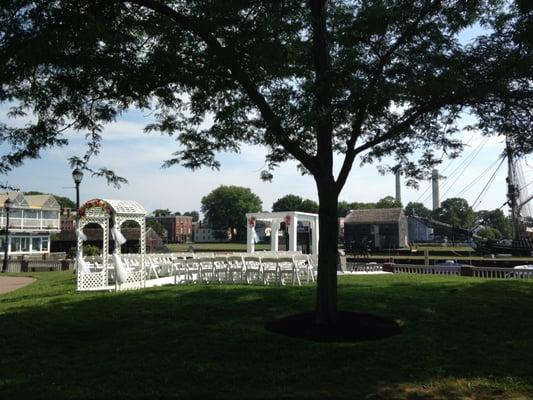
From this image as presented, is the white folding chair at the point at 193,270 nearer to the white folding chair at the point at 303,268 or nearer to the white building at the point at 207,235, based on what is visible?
the white folding chair at the point at 303,268

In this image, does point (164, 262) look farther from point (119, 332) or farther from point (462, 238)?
point (462, 238)

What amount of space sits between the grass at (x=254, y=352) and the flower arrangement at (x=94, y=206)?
596cm

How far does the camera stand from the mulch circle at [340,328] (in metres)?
8.53

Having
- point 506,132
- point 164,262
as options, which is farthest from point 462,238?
point 506,132

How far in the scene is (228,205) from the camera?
143000mm

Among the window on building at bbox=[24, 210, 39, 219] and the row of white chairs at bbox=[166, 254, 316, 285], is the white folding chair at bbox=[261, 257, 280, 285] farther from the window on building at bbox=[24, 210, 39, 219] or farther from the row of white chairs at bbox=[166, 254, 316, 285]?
the window on building at bbox=[24, 210, 39, 219]

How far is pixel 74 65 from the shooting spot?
7656 mm

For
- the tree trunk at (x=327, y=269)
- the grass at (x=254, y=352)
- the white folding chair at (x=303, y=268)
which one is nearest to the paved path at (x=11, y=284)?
the grass at (x=254, y=352)

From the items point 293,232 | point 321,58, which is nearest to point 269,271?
point 321,58

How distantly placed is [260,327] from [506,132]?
570 centimetres

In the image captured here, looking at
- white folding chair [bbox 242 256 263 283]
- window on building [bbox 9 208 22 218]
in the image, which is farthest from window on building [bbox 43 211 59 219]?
white folding chair [bbox 242 256 263 283]

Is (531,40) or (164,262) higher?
(531,40)

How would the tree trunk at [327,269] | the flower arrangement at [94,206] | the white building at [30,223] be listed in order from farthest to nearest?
the white building at [30,223]
the flower arrangement at [94,206]
the tree trunk at [327,269]

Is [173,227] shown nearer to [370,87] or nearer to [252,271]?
[252,271]
